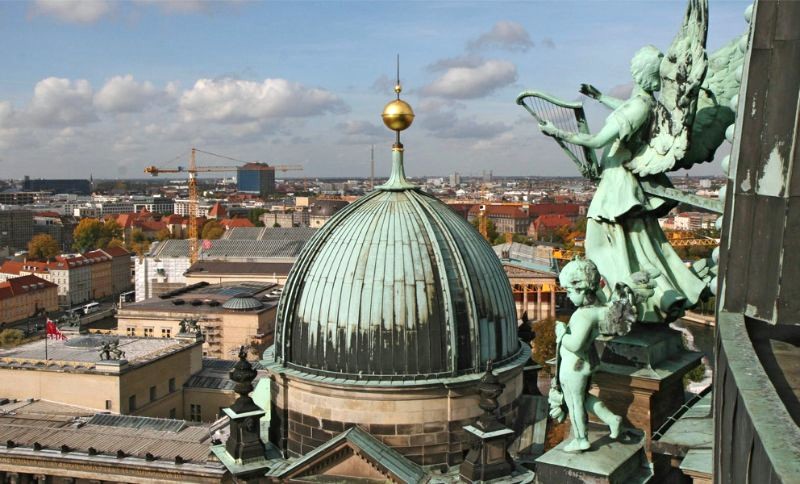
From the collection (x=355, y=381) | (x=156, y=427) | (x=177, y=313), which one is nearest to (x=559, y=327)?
(x=355, y=381)

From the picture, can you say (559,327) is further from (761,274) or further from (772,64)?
(772,64)

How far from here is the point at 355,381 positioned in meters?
23.6

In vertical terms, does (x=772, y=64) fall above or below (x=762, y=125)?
above

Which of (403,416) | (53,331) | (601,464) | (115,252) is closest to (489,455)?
(403,416)

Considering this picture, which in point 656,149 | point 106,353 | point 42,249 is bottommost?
point 42,249

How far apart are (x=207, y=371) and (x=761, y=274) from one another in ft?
183

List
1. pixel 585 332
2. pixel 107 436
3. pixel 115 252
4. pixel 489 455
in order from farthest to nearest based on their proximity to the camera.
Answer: pixel 115 252 → pixel 107 436 → pixel 489 455 → pixel 585 332

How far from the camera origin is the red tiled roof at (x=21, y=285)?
120125mm

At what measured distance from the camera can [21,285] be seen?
123375 millimetres

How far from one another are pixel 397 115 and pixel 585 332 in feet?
58.8

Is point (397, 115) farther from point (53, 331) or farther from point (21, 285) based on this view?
point (21, 285)

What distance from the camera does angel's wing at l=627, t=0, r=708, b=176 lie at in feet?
39.9

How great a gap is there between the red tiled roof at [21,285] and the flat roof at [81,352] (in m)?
68.1

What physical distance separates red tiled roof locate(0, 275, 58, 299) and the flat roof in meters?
68.1
